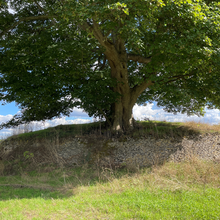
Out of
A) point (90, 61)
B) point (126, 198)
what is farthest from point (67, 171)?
point (90, 61)

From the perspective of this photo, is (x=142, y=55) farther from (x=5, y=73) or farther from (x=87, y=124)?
(x=5, y=73)

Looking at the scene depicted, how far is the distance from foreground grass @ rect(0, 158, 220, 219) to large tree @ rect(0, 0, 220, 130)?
18.0 ft

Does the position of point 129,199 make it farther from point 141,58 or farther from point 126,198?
point 141,58

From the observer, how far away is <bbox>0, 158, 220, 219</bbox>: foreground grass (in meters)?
5.05

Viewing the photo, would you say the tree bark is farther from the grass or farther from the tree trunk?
the grass

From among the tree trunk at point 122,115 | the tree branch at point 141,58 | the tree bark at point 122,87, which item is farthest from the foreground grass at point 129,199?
the tree branch at point 141,58

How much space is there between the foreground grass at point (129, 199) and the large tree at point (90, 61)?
549 centimetres

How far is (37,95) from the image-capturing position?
13383 millimetres

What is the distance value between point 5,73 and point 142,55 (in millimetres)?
8853

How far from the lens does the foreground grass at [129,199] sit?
16.6 ft

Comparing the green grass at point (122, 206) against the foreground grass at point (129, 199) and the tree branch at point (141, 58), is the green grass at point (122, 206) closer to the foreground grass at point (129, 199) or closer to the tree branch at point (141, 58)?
the foreground grass at point (129, 199)

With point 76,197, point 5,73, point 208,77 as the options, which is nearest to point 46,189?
point 76,197

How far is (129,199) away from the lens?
571 centimetres

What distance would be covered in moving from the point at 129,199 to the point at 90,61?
36.4ft
